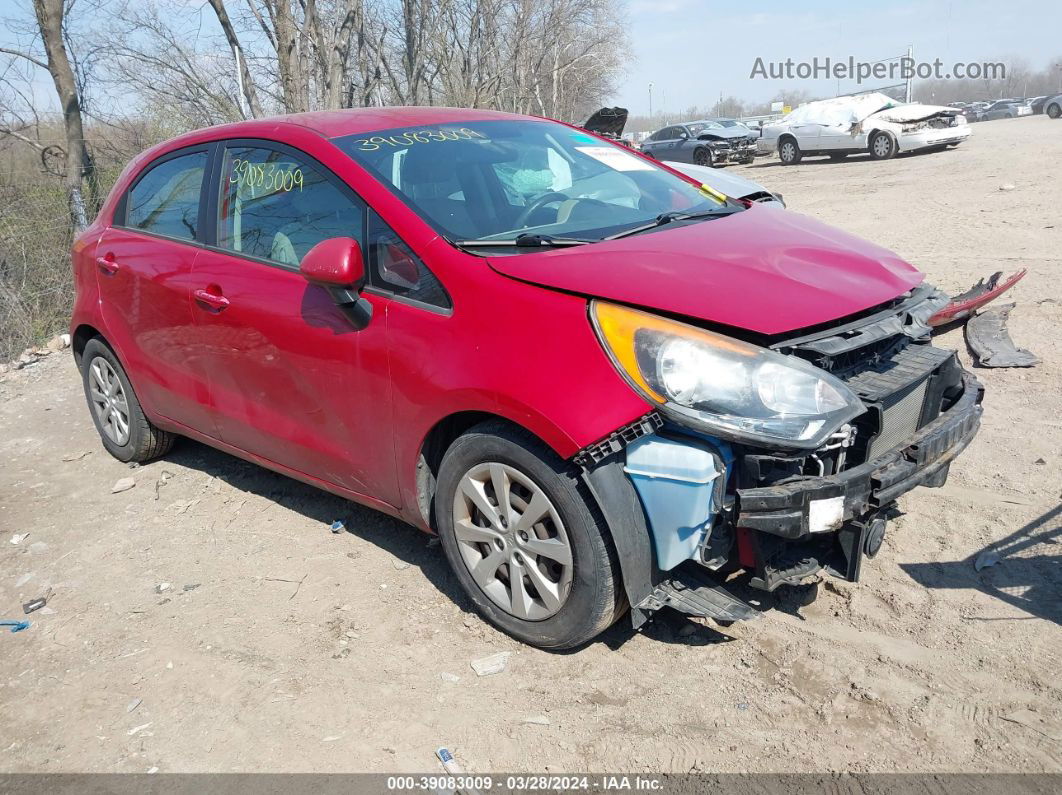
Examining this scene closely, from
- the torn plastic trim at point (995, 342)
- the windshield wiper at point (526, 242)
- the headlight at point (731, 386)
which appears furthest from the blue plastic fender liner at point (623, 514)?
the torn plastic trim at point (995, 342)

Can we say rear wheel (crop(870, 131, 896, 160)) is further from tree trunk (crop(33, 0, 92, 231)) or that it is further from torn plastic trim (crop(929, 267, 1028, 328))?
tree trunk (crop(33, 0, 92, 231))

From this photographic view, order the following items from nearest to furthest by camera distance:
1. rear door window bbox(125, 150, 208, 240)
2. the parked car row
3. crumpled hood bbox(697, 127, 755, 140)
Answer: rear door window bbox(125, 150, 208, 240) → crumpled hood bbox(697, 127, 755, 140) → the parked car row

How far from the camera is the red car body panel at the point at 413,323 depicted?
2.84 m

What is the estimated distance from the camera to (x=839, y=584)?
11.4ft

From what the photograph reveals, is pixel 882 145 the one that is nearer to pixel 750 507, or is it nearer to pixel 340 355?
pixel 340 355

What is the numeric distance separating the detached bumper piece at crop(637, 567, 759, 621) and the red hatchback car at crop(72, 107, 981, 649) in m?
0.01

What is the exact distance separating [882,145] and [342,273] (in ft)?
67.5

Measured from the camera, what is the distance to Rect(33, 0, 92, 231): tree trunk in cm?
1133

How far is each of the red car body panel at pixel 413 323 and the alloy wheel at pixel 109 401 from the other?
0.61 metres

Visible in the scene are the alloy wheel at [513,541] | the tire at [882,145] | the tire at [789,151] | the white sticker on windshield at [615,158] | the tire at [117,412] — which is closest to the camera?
the alloy wheel at [513,541]

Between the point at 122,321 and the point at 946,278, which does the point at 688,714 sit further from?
the point at 946,278

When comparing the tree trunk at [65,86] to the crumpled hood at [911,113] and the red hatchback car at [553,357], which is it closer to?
the red hatchback car at [553,357]

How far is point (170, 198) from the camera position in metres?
4.59

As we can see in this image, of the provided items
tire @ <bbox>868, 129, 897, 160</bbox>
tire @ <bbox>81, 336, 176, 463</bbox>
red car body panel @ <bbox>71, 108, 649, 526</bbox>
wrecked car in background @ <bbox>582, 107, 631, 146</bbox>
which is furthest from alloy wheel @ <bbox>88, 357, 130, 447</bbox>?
tire @ <bbox>868, 129, 897, 160</bbox>
